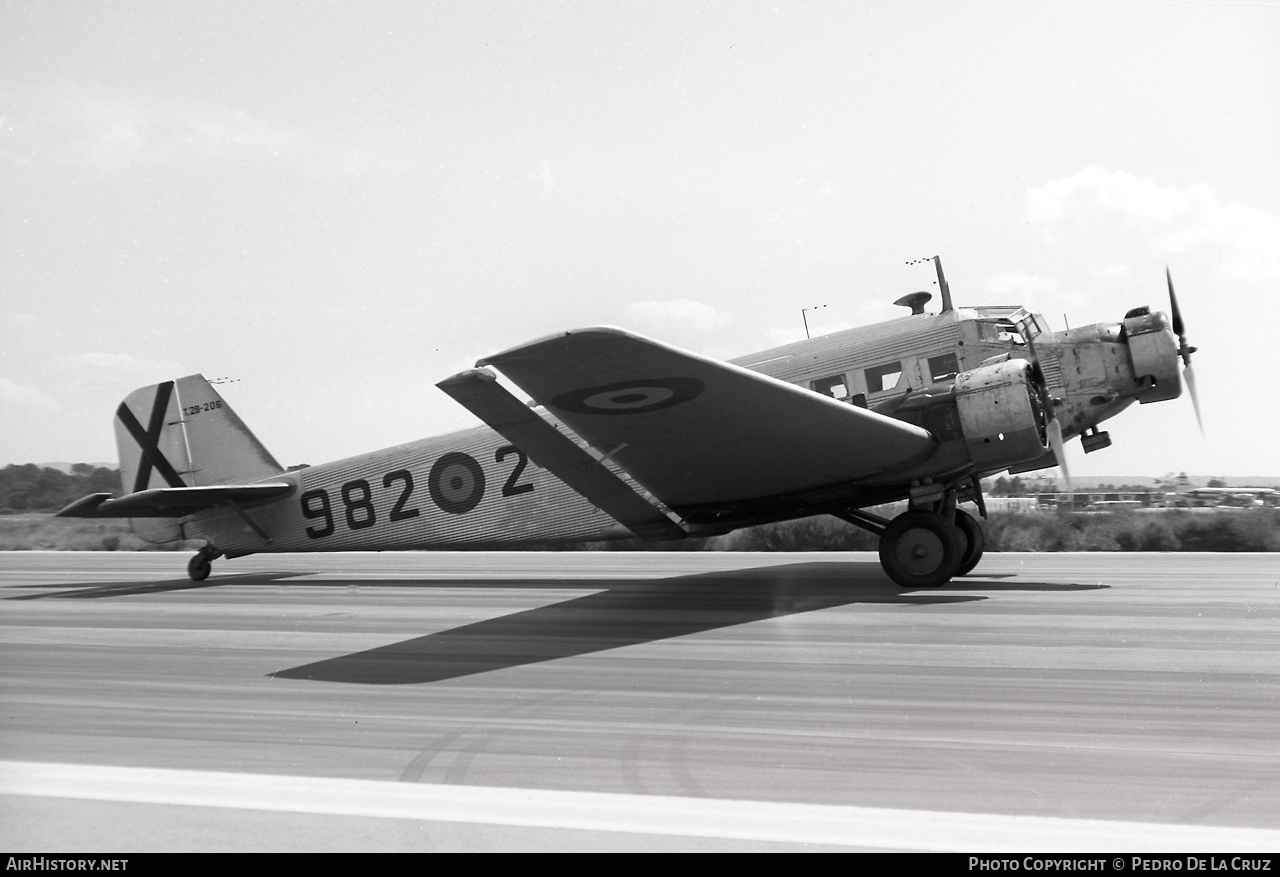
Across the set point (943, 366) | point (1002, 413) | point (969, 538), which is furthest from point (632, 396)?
point (969, 538)

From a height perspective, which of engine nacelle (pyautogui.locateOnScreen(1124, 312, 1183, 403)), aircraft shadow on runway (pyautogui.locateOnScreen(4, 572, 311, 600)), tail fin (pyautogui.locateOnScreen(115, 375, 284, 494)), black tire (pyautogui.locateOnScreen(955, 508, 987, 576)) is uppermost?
tail fin (pyautogui.locateOnScreen(115, 375, 284, 494))

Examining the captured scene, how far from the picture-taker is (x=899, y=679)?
6.40 metres

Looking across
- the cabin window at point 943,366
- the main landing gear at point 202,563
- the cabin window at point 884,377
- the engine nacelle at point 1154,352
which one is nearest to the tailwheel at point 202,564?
the main landing gear at point 202,563

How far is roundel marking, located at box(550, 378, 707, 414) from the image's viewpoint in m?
8.64

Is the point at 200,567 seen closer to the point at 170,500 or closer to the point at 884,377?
the point at 170,500

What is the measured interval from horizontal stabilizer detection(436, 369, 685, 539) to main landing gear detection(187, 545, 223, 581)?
718cm

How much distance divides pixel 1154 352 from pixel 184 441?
14.0m

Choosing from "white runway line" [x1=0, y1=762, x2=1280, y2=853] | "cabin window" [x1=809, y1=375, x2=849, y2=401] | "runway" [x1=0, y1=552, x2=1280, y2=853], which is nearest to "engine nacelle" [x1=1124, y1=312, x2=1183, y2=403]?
"runway" [x1=0, y1=552, x2=1280, y2=853]

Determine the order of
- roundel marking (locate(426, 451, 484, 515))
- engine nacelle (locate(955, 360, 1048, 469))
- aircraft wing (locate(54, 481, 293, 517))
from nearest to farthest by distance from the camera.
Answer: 1. engine nacelle (locate(955, 360, 1048, 469))
2. roundel marking (locate(426, 451, 484, 515))
3. aircraft wing (locate(54, 481, 293, 517))

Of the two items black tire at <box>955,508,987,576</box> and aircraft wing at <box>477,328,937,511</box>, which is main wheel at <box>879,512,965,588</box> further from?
black tire at <box>955,508,987,576</box>

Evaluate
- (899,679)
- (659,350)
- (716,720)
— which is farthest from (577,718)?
(659,350)

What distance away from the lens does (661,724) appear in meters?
5.38

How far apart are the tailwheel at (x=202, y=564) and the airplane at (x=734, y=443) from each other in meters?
0.36

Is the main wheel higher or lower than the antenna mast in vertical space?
lower
